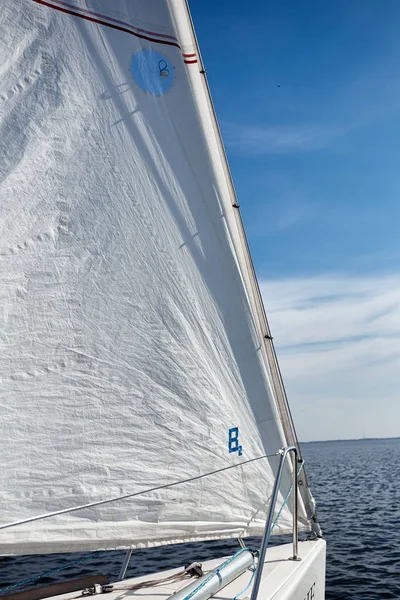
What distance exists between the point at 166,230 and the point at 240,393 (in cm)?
136

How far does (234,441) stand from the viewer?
440 centimetres

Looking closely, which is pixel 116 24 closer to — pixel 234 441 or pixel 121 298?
pixel 121 298

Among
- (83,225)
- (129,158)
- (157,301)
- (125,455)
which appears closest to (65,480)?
(125,455)

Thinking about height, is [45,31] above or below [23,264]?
above

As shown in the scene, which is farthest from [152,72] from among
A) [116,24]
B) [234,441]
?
[234,441]

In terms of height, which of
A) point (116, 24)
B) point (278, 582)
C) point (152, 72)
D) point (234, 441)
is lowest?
point (278, 582)

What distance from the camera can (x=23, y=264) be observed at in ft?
12.8

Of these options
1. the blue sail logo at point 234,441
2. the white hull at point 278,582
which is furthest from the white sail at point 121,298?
the white hull at point 278,582

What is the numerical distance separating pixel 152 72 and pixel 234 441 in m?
2.86

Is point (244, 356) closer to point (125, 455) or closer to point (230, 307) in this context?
point (230, 307)

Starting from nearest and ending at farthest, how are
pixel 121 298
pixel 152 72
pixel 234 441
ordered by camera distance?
pixel 121 298, pixel 234 441, pixel 152 72

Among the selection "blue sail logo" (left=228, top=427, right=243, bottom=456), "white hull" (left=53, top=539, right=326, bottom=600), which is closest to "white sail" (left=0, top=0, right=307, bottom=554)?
"blue sail logo" (left=228, top=427, right=243, bottom=456)

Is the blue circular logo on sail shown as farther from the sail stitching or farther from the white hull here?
the white hull

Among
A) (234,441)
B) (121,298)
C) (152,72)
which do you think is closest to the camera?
(121,298)
